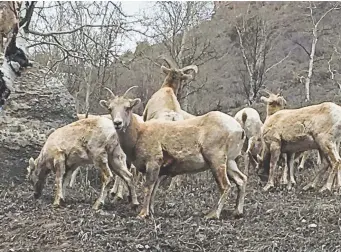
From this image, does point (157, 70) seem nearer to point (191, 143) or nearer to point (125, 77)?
point (125, 77)

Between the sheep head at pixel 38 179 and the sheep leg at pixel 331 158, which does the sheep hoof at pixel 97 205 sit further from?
the sheep leg at pixel 331 158

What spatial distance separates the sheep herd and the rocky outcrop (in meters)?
1.29

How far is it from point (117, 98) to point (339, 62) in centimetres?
3741

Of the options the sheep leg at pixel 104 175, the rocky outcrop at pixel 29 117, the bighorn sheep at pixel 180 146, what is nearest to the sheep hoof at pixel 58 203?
the sheep leg at pixel 104 175

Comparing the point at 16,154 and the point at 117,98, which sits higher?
the point at 117,98

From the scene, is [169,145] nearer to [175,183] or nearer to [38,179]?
[38,179]

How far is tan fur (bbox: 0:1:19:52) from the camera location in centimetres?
872

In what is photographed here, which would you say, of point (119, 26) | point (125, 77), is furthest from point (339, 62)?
point (119, 26)

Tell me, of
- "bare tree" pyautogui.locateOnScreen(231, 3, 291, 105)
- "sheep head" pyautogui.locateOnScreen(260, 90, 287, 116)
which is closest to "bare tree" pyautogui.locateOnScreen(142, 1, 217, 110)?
"bare tree" pyautogui.locateOnScreen(231, 3, 291, 105)

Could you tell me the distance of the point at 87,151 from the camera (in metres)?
10.5

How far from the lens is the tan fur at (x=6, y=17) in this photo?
8.72 metres

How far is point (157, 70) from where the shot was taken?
38.9 metres

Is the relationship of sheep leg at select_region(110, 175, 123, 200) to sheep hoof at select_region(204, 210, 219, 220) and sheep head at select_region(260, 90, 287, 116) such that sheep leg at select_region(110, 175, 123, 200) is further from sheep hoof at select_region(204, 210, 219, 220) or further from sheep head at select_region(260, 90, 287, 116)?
sheep head at select_region(260, 90, 287, 116)

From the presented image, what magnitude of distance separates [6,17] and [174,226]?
145 inches
